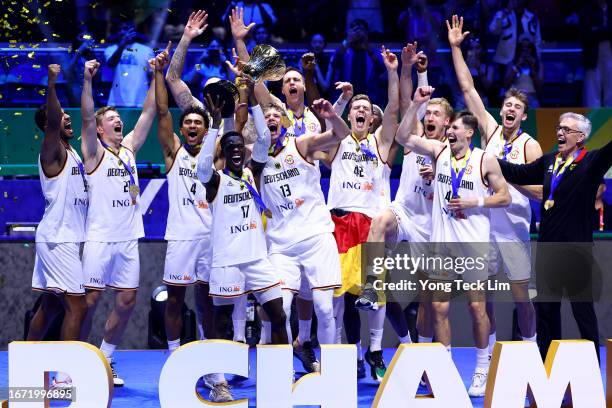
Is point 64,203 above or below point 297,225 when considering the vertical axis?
above

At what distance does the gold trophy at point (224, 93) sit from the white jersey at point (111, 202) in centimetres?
148

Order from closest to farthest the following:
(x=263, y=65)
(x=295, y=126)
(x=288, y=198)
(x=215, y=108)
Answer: (x=215, y=108), (x=263, y=65), (x=288, y=198), (x=295, y=126)

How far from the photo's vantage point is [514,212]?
926cm

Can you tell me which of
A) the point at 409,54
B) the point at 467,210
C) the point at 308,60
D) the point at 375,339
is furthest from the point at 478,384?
the point at 308,60

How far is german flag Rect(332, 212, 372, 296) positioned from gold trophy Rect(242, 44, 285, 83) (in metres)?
1.42

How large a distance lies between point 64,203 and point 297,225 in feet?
6.07

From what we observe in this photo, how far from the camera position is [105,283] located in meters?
9.01

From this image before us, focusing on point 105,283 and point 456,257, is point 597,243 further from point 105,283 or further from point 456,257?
point 105,283

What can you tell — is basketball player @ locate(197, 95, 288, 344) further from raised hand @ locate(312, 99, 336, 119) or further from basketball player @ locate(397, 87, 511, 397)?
basketball player @ locate(397, 87, 511, 397)

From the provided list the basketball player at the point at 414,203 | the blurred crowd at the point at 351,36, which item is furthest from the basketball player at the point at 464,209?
the blurred crowd at the point at 351,36

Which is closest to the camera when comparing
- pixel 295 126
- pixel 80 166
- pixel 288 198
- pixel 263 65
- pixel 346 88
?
pixel 263 65

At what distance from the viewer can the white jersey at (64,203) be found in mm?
8578

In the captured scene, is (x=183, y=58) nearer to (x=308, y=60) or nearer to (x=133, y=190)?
(x=308, y=60)

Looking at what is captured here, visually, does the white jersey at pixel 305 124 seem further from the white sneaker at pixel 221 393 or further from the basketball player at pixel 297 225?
the white sneaker at pixel 221 393
